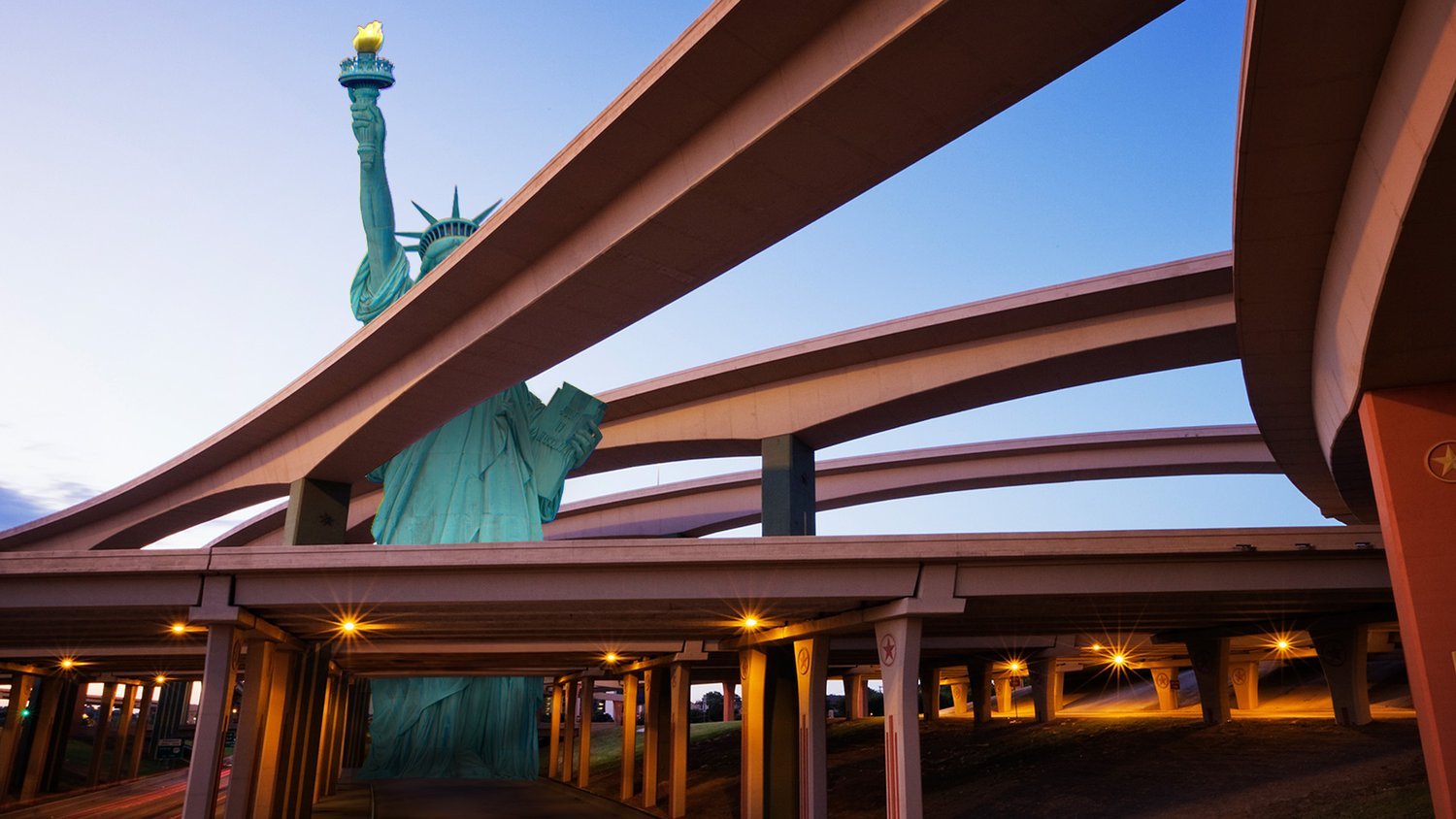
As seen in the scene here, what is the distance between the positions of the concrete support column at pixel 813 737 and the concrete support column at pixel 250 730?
452 inches

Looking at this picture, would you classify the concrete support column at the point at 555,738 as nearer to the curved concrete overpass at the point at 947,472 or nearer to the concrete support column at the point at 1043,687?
the curved concrete overpass at the point at 947,472

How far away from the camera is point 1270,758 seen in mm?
24859

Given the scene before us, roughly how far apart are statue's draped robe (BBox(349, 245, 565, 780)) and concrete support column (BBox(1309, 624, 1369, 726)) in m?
25.6

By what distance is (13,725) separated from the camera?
38.8 m

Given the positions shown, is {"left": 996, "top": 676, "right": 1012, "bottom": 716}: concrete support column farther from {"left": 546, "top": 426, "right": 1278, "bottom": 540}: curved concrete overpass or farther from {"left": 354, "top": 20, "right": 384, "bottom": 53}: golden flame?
{"left": 354, "top": 20, "right": 384, "bottom": 53}: golden flame

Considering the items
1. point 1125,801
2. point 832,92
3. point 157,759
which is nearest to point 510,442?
point 1125,801

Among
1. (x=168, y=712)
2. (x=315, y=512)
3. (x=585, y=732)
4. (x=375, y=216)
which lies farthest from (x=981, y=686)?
(x=168, y=712)

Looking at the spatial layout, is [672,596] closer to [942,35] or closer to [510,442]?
[942,35]

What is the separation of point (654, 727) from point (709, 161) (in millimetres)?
24198

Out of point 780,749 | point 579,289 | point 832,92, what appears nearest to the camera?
point 832,92

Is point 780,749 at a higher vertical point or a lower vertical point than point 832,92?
lower

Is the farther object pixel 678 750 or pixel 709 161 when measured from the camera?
pixel 678 750

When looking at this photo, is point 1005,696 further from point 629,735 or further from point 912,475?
point 629,735

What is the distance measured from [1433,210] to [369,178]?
105ft
